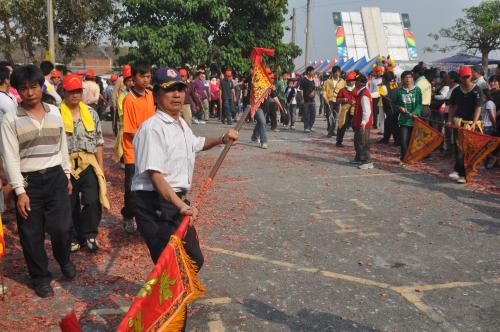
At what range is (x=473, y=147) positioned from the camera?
841cm

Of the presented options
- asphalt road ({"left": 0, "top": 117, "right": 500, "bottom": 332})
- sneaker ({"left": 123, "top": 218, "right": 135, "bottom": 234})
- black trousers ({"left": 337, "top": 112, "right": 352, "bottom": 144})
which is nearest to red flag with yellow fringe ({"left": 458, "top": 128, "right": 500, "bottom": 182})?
asphalt road ({"left": 0, "top": 117, "right": 500, "bottom": 332})

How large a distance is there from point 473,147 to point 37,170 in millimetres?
7126

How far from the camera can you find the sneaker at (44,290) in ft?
13.9

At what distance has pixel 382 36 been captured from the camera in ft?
174

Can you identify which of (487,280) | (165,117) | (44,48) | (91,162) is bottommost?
(487,280)

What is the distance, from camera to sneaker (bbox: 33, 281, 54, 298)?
4223 mm

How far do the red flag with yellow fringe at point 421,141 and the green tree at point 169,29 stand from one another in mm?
14721

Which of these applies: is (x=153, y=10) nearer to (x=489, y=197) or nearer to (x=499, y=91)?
(x=499, y=91)

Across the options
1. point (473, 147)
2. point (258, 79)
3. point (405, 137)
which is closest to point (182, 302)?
point (258, 79)

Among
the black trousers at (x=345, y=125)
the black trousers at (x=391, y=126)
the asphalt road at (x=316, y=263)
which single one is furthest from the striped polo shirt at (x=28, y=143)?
the black trousers at (x=391, y=126)

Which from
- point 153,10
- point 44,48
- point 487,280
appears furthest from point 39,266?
point 44,48

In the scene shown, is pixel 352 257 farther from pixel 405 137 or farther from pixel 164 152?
pixel 405 137

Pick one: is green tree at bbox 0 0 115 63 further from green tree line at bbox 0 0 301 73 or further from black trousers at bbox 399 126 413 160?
black trousers at bbox 399 126 413 160

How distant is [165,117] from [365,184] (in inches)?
230
